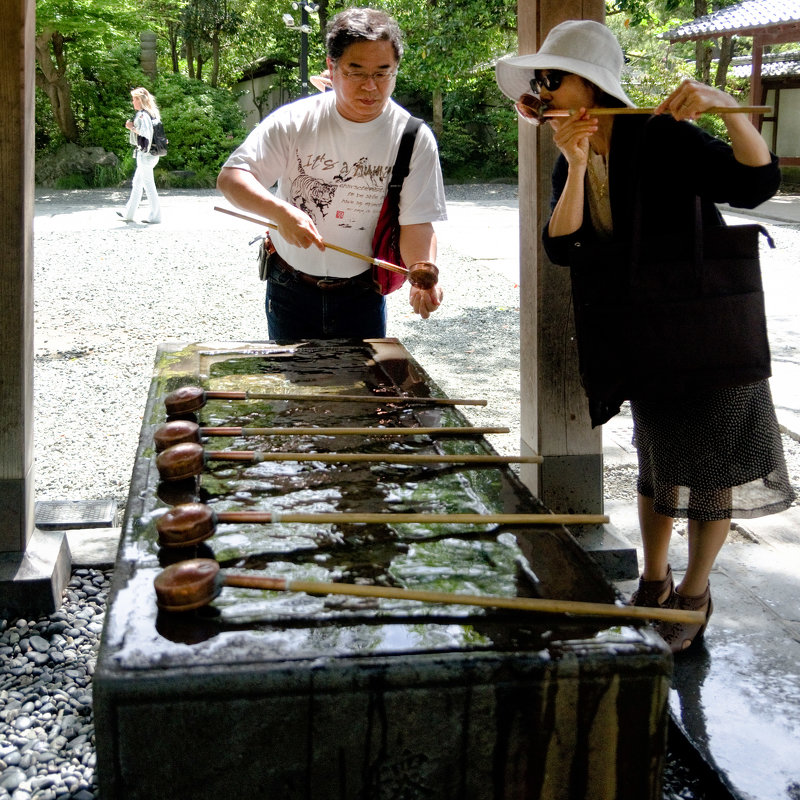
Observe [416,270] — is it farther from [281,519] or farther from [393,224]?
[281,519]

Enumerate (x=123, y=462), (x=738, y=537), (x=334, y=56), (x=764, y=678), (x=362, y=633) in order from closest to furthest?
(x=362, y=633), (x=764, y=678), (x=334, y=56), (x=738, y=537), (x=123, y=462)

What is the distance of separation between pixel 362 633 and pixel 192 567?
0.95 feet

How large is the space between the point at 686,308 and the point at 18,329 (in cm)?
201

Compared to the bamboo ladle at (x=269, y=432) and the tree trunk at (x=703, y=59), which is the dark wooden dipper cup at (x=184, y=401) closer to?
the bamboo ladle at (x=269, y=432)

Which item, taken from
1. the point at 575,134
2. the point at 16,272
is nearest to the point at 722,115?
the point at 575,134

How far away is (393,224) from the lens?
3346 millimetres

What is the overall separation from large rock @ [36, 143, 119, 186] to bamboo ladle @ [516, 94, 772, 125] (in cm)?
1878

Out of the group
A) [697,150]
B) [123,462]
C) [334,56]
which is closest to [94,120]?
[123,462]

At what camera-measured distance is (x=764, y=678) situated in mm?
2537

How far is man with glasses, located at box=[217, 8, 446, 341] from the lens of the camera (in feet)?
10.1

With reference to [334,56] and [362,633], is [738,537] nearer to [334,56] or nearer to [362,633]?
[334,56]

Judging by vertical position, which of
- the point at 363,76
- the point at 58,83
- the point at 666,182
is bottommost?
the point at 666,182

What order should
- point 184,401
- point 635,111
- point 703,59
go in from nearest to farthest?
point 635,111 < point 184,401 < point 703,59

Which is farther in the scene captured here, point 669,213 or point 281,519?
point 669,213
